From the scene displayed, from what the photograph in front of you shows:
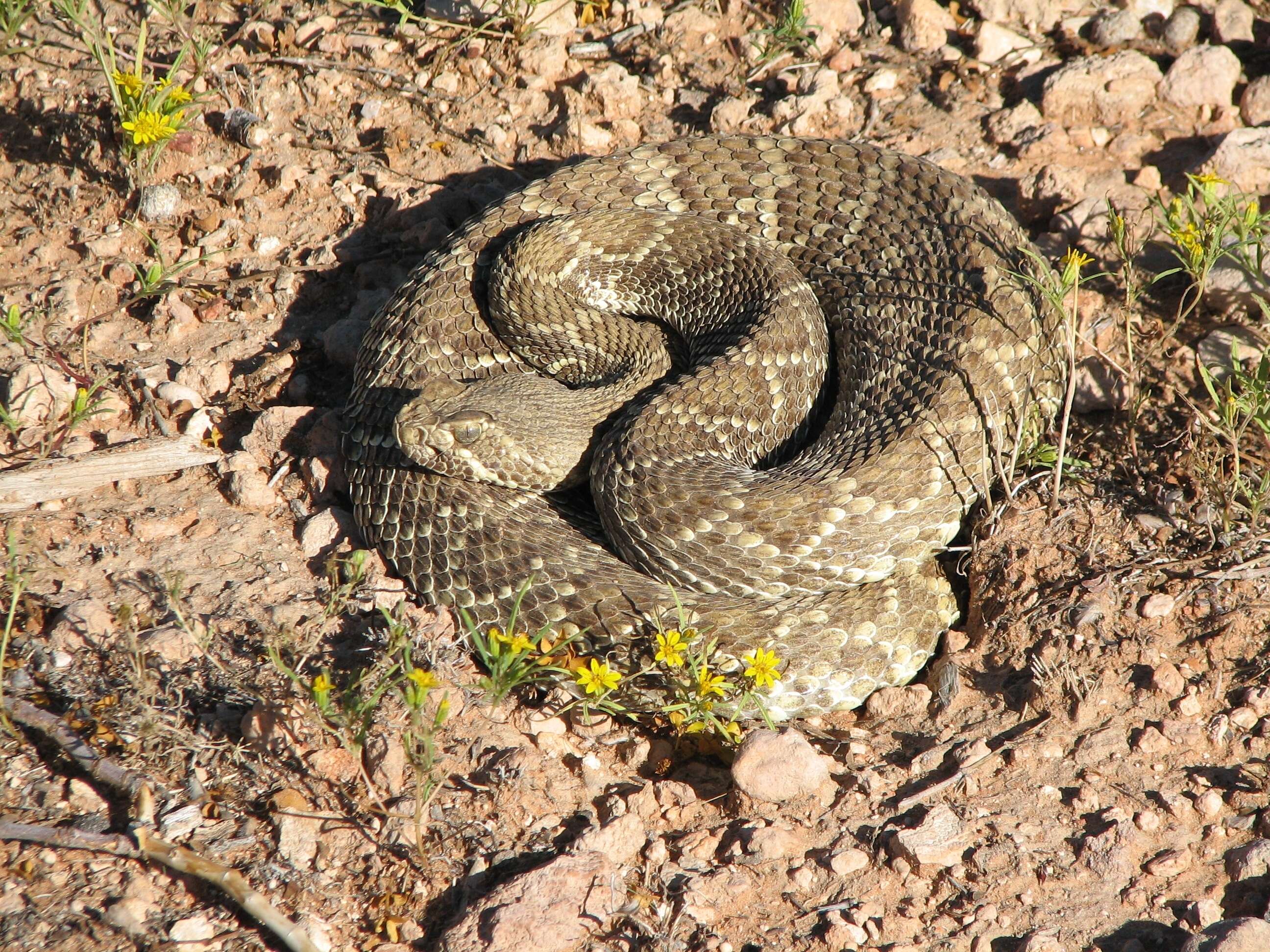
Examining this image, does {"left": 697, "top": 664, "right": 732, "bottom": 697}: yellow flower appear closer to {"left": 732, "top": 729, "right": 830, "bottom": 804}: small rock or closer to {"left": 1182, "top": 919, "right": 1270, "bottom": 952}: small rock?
{"left": 732, "top": 729, "right": 830, "bottom": 804}: small rock

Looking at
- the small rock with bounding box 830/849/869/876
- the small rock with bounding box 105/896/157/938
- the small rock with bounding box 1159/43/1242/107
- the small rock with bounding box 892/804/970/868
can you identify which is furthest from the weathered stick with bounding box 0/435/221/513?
the small rock with bounding box 1159/43/1242/107

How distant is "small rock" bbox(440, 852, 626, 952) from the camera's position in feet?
10.6

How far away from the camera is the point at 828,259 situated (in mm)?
5504

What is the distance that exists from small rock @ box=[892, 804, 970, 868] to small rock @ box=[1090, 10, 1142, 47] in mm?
5232

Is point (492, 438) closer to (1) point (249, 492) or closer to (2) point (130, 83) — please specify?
(1) point (249, 492)

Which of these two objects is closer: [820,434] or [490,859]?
[490,859]

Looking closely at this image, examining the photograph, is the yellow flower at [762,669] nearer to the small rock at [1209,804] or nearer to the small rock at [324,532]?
the small rock at [1209,804]

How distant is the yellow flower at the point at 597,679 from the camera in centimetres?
386

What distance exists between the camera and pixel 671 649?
13.0 ft

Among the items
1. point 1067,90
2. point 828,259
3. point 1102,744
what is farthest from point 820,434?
point 1067,90

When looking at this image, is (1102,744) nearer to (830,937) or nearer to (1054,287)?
(830,937)

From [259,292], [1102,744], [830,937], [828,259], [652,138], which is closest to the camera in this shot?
[830,937]

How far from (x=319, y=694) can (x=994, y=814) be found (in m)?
2.46

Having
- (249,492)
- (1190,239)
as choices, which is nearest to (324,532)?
(249,492)
